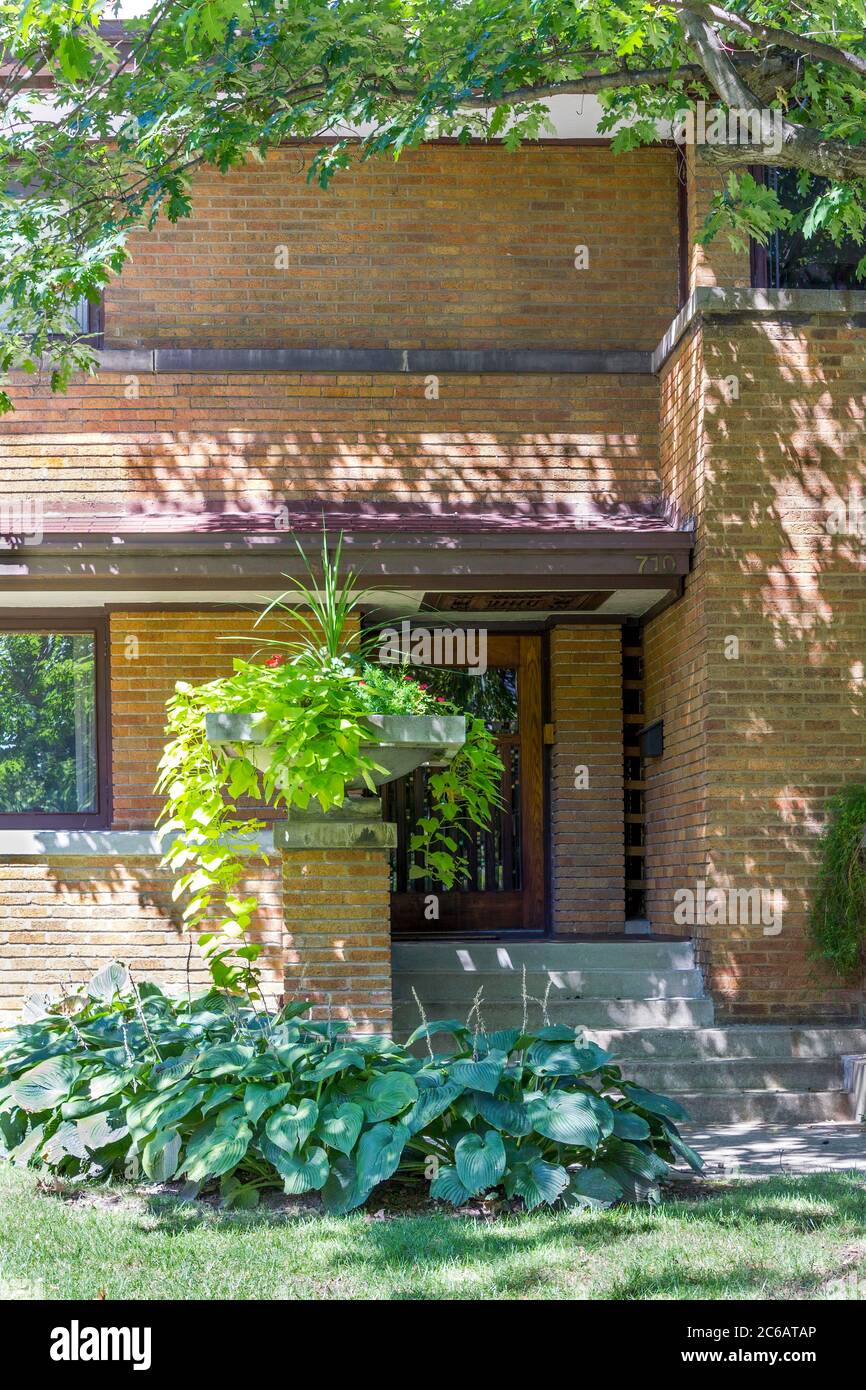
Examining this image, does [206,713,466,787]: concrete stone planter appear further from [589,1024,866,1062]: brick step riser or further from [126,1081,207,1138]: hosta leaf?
[589,1024,866,1062]: brick step riser

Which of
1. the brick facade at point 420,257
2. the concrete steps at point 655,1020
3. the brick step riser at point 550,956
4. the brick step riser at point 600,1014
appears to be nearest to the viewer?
the concrete steps at point 655,1020

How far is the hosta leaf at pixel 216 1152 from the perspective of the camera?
540cm

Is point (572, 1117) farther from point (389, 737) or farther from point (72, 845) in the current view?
point (72, 845)

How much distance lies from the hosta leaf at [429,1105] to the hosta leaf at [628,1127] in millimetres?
636

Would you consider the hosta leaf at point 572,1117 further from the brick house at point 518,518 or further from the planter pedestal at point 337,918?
the brick house at point 518,518

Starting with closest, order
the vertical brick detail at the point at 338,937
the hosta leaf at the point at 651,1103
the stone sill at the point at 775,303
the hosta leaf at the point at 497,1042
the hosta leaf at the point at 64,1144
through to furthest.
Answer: the hosta leaf at the point at 64,1144
the hosta leaf at the point at 651,1103
the hosta leaf at the point at 497,1042
the vertical brick detail at the point at 338,937
the stone sill at the point at 775,303

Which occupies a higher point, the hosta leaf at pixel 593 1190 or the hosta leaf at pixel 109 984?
the hosta leaf at pixel 109 984

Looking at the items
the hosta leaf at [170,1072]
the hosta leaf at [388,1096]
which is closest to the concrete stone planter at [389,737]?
the hosta leaf at [170,1072]

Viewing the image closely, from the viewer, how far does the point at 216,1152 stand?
5426mm

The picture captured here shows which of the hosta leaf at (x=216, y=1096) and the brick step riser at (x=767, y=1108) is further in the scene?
the brick step riser at (x=767, y=1108)

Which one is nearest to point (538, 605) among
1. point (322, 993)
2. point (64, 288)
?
point (322, 993)

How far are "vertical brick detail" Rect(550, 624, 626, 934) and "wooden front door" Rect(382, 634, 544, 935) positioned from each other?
1.22ft

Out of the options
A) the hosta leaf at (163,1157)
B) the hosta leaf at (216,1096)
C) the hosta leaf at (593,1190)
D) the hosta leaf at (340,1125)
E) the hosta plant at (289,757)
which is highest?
the hosta plant at (289,757)

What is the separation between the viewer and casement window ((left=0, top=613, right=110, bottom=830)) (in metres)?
10.1
